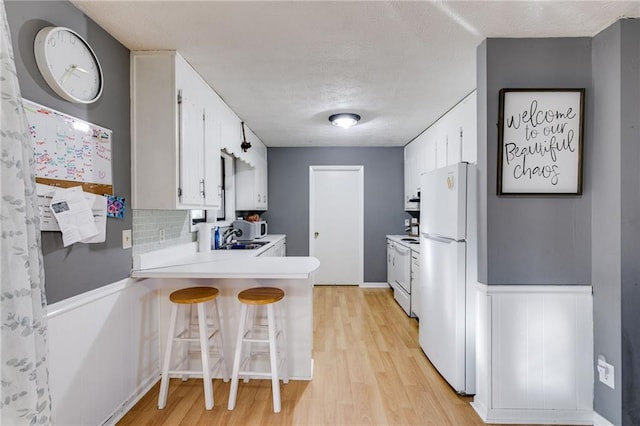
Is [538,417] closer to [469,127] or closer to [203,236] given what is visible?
[469,127]

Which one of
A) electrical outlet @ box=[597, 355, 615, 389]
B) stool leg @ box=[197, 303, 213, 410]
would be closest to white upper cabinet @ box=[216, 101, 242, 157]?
stool leg @ box=[197, 303, 213, 410]

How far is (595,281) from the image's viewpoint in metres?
1.82

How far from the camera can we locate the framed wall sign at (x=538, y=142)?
183 centimetres

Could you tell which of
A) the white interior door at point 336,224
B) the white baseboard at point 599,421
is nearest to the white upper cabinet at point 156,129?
the white baseboard at point 599,421

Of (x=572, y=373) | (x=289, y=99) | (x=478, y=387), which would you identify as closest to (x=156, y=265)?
(x=289, y=99)

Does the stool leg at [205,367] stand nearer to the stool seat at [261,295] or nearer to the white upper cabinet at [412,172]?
the stool seat at [261,295]

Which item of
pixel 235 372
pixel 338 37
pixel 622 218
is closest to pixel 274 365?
pixel 235 372

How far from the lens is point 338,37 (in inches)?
71.3

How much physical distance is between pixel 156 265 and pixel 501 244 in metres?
2.30

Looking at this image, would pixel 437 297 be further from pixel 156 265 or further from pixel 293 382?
pixel 156 265

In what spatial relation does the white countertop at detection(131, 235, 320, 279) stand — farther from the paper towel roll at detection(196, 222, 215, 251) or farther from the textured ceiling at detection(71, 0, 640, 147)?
the textured ceiling at detection(71, 0, 640, 147)

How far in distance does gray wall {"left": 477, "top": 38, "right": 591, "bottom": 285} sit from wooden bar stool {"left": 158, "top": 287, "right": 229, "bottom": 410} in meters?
1.81

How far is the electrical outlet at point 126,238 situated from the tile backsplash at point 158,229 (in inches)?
2.2

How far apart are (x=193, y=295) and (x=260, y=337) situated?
0.60m
